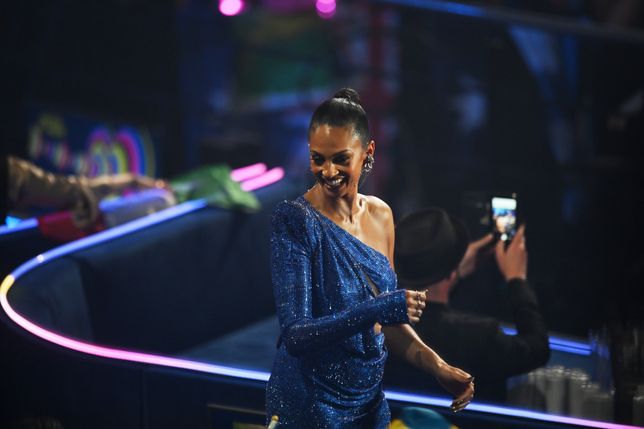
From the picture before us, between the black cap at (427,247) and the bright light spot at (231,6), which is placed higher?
the bright light spot at (231,6)

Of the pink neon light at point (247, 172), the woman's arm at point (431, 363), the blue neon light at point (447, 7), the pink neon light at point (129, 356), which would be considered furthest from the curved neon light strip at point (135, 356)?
the blue neon light at point (447, 7)

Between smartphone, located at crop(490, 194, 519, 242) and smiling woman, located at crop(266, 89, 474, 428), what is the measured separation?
1029 millimetres

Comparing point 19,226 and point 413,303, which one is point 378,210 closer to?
point 413,303

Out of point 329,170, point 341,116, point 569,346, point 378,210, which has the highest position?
point 341,116

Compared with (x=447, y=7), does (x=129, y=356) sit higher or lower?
lower

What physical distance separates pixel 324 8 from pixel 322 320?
22.6ft

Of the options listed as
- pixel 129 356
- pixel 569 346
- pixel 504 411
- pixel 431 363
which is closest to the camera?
pixel 431 363

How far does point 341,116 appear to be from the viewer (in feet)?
7.16

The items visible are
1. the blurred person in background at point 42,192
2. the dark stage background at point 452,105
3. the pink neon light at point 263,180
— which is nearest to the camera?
the blurred person in background at point 42,192

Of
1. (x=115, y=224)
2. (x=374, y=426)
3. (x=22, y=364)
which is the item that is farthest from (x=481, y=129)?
(x=374, y=426)

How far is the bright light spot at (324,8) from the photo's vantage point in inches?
332

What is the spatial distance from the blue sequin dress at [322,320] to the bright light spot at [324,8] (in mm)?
6298

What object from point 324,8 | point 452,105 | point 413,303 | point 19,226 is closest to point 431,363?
point 413,303

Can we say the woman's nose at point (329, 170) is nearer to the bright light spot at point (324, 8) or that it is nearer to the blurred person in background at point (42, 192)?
the blurred person in background at point (42, 192)
